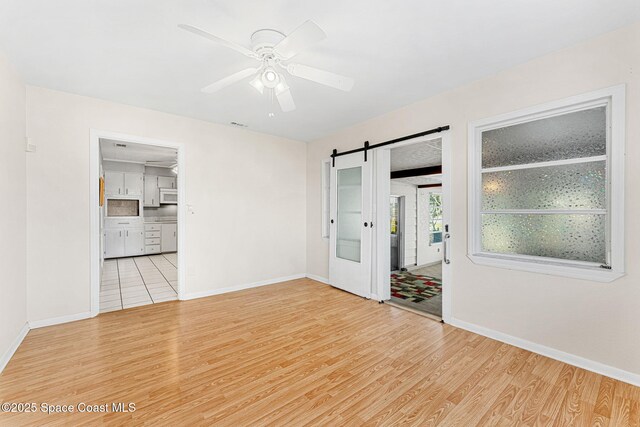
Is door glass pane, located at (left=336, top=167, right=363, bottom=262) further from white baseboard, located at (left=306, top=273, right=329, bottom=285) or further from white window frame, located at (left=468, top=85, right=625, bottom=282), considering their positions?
white window frame, located at (left=468, top=85, right=625, bottom=282)

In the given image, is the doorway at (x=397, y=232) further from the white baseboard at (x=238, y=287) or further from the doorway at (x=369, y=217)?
the white baseboard at (x=238, y=287)

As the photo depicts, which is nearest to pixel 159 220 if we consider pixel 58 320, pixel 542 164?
pixel 58 320

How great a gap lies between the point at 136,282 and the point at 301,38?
194 inches

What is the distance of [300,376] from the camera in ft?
6.87

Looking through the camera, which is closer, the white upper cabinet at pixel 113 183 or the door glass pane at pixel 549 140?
the door glass pane at pixel 549 140

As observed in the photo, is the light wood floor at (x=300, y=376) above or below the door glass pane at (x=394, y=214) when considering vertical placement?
below

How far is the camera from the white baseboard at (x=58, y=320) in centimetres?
291

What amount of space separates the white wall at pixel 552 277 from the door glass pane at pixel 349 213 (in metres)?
1.16

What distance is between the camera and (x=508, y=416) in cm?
169

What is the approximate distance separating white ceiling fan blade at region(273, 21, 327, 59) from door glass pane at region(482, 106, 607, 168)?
213 cm

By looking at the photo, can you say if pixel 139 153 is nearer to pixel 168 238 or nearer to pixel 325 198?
pixel 168 238

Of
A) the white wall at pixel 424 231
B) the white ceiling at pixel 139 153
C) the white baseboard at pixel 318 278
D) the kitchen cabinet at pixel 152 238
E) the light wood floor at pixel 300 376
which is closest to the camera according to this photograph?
the light wood floor at pixel 300 376

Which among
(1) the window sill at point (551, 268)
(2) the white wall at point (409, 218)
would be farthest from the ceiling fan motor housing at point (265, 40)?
(2) the white wall at point (409, 218)

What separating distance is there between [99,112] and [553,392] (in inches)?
201
